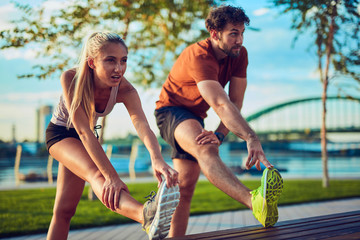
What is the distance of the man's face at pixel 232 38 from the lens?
2.31 metres

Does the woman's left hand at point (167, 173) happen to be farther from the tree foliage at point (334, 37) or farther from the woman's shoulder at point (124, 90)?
the tree foliage at point (334, 37)

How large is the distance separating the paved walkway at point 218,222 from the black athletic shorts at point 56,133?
1718 mm

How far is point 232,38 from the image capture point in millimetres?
2320

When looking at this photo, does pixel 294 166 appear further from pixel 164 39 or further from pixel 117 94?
pixel 117 94

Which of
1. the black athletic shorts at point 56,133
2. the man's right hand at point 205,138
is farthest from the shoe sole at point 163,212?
the black athletic shorts at point 56,133

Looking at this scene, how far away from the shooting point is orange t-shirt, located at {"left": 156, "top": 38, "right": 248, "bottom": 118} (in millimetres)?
2377

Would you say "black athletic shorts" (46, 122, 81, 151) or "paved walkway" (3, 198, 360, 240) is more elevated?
"black athletic shorts" (46, 122, 81, 151)

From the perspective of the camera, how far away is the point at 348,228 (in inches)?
73.7

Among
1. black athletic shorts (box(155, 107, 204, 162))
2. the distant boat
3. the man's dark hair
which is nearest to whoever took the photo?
the man's dark hair

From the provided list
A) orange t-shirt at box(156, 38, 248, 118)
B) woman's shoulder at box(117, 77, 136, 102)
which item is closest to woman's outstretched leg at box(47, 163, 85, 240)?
woman's shoulder at box(117, 77, 136, 102)

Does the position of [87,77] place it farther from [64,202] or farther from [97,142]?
[64,202]

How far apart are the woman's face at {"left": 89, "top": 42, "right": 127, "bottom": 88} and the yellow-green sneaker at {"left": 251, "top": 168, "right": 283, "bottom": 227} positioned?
91 cm

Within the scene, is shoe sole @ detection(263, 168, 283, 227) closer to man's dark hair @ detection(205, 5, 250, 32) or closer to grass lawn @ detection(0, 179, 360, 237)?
man's dark hair @ detection(205, 5, 250, 32)

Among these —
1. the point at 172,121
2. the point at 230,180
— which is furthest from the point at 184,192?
the point at 230,180
